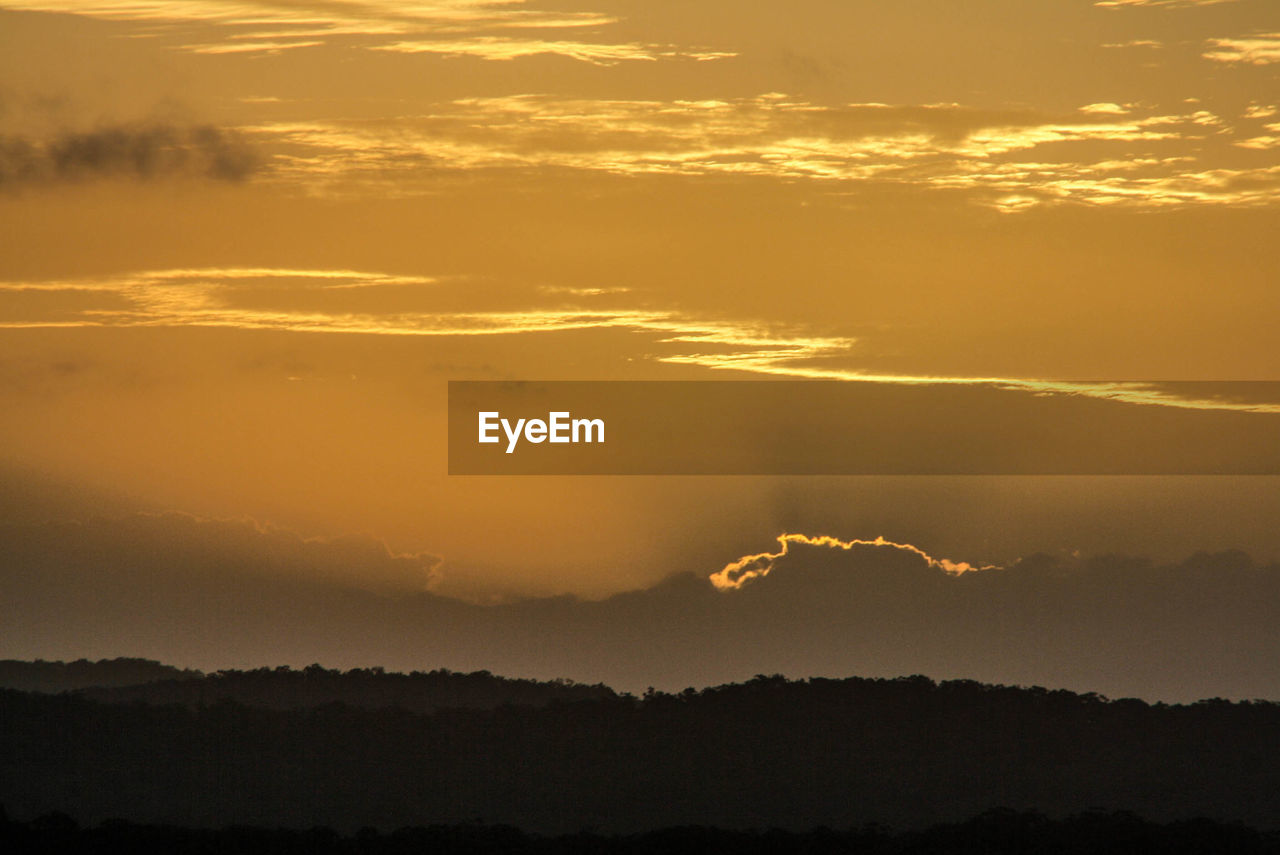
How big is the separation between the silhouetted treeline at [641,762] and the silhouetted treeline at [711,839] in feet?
10.3

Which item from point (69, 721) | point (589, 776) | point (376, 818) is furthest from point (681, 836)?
point (69, 721)

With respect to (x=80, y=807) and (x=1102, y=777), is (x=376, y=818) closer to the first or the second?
(x=80, y=807)

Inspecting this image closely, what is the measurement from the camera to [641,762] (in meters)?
137

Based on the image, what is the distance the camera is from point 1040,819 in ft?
397

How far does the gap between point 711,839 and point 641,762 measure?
2006 centimetres

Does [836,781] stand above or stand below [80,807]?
below

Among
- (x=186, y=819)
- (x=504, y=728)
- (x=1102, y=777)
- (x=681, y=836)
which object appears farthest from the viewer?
(x=504, y=728)

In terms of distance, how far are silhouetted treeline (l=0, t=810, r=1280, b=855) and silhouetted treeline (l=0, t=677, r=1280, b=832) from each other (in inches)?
124

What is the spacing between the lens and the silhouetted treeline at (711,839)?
104688 mm

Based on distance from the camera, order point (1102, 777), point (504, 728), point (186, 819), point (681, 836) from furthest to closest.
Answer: point (504, 728), point (1102, 777), point (681, 836), point (186, 819)

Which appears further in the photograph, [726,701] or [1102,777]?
[726,701]

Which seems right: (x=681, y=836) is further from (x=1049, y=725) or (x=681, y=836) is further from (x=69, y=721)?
(x=69, y=721)

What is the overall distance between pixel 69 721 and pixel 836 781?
70.0 meters

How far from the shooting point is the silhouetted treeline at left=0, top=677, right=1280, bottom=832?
12294 cm
